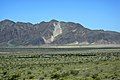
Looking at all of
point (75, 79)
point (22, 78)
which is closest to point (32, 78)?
point (22, 78)

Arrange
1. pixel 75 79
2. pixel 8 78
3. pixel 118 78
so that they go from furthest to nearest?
pixel 8 78 → pixel 75 79 → pixel 118 78

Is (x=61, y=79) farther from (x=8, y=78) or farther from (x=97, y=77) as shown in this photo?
(x=8, y=78)

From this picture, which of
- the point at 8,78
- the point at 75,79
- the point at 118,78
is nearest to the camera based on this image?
the point at 118,78

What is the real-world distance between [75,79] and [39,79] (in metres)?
3.76

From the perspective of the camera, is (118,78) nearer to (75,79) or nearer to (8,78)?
(75,79)

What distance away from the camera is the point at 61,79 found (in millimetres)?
28906

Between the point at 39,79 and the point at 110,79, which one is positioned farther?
the point at 39,79

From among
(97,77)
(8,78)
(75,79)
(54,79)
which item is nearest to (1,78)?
(8,78)

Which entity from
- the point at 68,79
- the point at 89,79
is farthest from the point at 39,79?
the point at 89,79

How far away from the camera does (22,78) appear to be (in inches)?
1220

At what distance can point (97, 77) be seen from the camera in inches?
1135

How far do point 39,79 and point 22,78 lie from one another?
2168 millimetres

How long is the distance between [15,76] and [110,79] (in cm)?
1096

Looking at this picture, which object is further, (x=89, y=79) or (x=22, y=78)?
(x=22, y=78)
